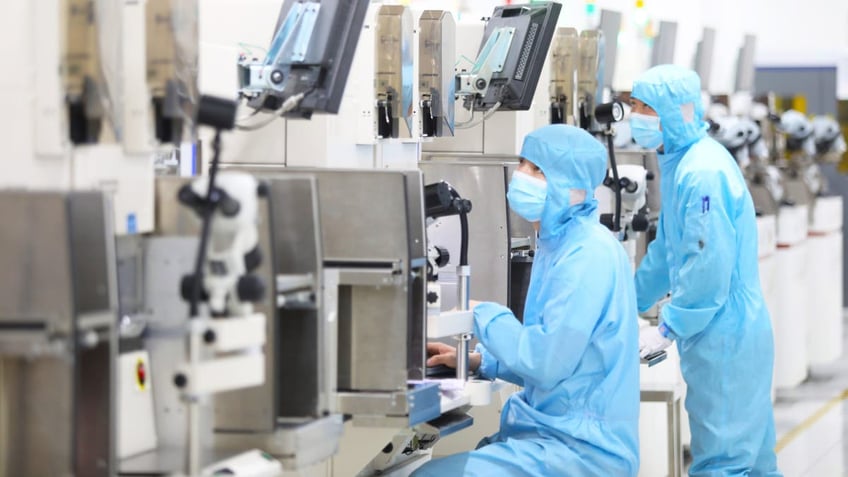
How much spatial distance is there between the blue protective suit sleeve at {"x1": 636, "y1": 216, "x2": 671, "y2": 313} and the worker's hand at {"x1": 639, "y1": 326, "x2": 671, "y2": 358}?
1.20 feet

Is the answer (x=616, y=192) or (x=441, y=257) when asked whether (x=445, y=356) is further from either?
(x=616, y=192)

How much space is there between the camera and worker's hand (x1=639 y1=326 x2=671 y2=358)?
15.4 feet

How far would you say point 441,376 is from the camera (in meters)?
3.89

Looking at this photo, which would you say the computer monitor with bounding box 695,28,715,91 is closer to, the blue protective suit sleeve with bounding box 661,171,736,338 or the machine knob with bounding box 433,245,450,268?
the blue protective suit sleeve with bounding box 661,171,736,338

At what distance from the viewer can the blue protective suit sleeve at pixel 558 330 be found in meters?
3.60

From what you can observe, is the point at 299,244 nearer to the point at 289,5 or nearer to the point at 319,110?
the point at 319,110

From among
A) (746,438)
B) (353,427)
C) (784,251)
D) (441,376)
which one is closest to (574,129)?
(441,376)

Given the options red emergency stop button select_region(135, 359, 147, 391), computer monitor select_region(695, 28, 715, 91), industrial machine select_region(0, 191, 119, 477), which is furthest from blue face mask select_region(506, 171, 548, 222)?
computer monitor select_region(695, 28, 715, 91)

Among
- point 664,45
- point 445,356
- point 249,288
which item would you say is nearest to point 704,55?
point 664,45

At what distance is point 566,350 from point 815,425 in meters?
4.78

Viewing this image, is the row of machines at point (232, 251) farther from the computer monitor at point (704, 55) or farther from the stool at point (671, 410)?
the computer monitor at point (704, 55)

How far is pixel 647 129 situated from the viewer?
5156mm

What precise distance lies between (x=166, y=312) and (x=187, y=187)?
0.40m

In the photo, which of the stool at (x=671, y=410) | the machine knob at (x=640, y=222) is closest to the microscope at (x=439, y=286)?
the stool at (x=671, y=410)
